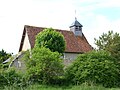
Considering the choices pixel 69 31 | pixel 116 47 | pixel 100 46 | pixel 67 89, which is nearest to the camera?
pixel 67 89

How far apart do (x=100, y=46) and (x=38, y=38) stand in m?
7.86

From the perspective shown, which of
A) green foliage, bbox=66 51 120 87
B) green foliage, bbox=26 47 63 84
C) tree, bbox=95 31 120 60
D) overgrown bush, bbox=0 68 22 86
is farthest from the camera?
tree, bbox=95 31 120 60

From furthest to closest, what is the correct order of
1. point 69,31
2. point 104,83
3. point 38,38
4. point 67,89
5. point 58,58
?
point 69,31 → point 38,38 → point 58,58 → point 104,83 → point 67,89

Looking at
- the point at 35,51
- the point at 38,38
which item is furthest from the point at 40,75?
the point at 38,38

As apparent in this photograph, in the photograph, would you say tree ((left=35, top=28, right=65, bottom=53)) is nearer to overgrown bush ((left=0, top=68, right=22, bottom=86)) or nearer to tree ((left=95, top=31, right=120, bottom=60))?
tree ((left=95, top=31, right=120, bottom=60))

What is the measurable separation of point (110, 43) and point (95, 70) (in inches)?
241

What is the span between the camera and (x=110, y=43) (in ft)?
89.4

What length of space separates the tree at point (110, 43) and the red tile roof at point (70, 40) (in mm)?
12086

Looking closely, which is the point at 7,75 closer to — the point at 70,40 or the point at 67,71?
the point at 67,71

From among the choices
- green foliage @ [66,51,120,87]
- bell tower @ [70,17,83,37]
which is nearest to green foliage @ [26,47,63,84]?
green foliage @ [66,51,120,87]

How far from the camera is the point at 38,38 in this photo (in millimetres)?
32719

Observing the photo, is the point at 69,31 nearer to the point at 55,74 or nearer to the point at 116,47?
the point at 116,47

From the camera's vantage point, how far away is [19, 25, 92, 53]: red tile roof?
39.1 metres

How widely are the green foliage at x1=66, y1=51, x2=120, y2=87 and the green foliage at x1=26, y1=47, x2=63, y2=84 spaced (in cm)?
105
